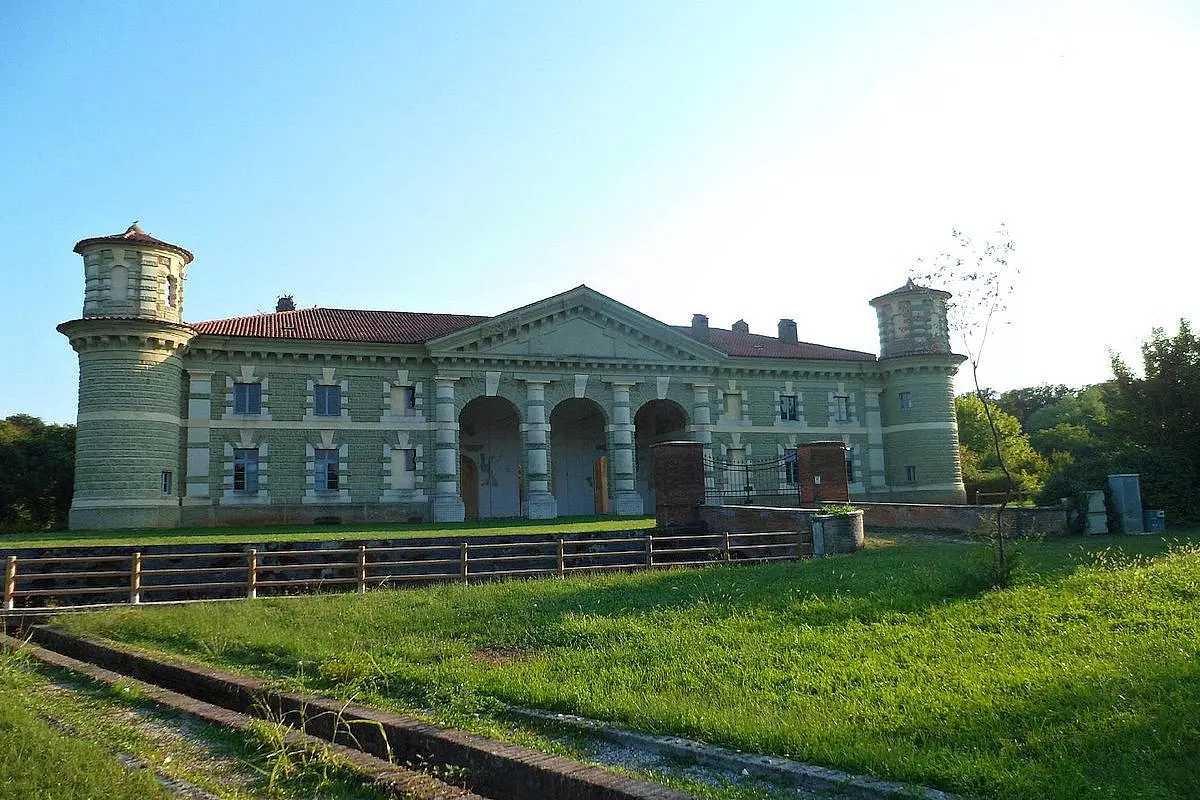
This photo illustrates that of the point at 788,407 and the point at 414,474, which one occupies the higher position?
the point at 788,407

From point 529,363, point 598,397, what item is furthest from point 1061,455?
point 529,363

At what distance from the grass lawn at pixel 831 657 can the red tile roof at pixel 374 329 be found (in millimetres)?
19389

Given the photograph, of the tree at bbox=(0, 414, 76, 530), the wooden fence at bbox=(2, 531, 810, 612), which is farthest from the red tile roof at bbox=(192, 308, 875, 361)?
the wooden fence at bbox=(2, 531, 810, 612)

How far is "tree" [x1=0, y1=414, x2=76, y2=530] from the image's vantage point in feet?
122

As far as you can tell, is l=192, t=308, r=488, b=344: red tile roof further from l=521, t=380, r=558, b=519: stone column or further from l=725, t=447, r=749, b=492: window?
l=725, t=447, r=749, b=492: window

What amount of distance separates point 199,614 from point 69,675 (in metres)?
3.71

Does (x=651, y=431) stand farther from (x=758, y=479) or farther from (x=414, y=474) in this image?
(x=414, y=474)

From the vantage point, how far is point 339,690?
28.9 ft

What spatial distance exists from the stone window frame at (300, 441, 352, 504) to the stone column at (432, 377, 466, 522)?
336 cm

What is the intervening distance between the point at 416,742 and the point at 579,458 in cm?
3376

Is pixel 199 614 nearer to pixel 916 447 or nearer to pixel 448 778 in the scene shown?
pixel 448 778

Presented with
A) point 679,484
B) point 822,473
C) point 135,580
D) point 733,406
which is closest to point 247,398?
point 135,580

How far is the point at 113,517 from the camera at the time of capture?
28.7 meters

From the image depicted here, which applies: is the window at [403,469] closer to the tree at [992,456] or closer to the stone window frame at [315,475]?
the stone window frame at [315,475]
